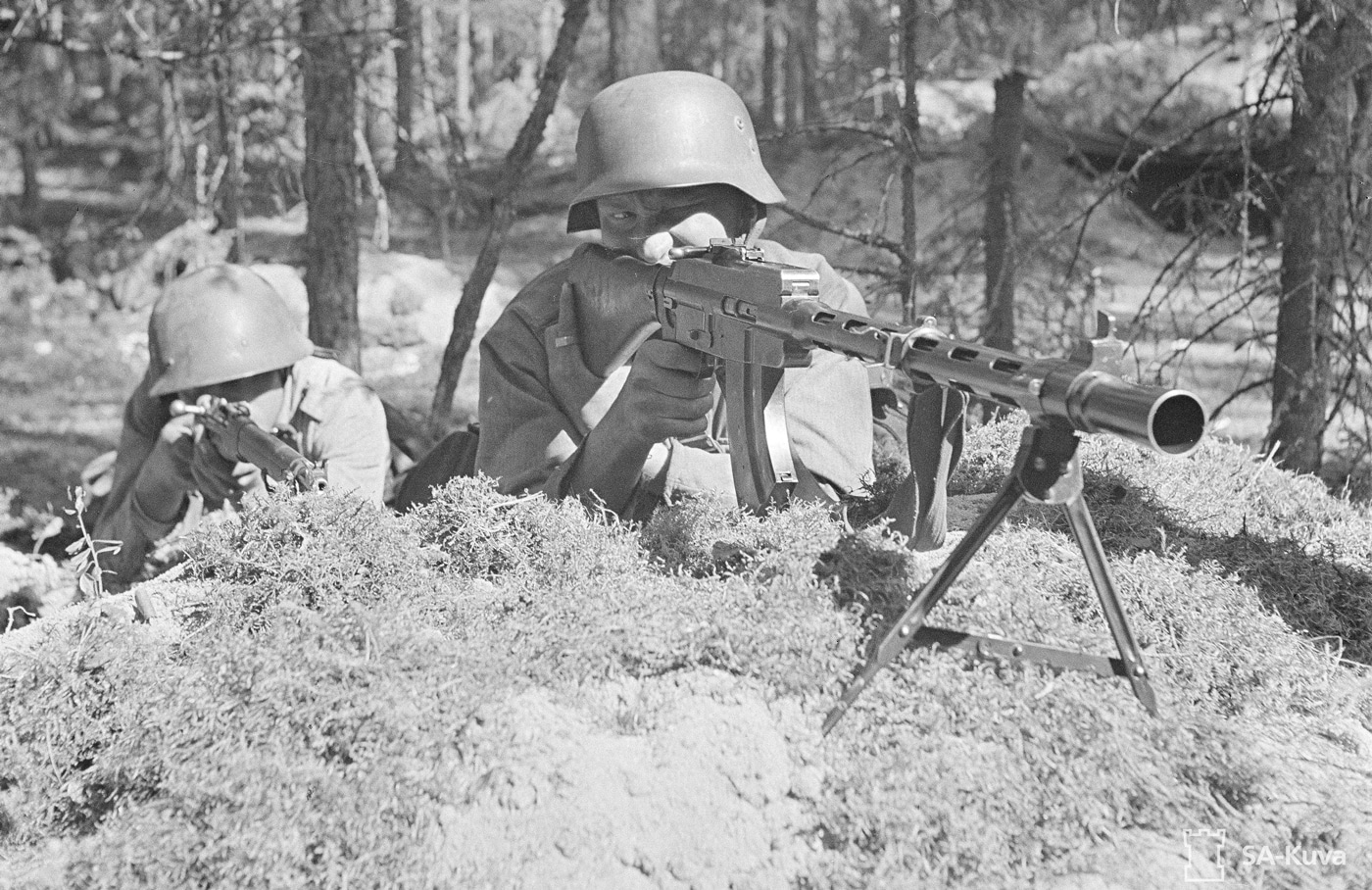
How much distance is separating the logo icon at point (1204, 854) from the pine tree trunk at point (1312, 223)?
402 centimetres

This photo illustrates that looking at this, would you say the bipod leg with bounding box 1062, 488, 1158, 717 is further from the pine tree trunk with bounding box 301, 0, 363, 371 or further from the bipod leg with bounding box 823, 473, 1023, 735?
the pine tree trunk with bounding box 301, 0, 363, 371

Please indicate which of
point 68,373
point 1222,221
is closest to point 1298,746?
point 1222,221

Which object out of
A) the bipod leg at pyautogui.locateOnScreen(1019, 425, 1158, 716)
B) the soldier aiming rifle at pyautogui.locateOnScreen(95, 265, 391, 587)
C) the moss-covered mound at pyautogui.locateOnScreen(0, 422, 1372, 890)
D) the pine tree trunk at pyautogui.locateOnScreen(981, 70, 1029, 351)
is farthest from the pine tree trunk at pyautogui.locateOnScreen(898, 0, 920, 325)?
the bipod leg at pyautogui.locateOnScreen(1019, 425, 1158, 716)

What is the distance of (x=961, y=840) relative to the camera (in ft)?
9.43

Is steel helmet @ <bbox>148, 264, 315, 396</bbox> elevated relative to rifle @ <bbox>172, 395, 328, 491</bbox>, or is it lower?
elevated

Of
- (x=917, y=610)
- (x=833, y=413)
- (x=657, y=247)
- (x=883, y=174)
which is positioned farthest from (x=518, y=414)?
(x=883, y=174)

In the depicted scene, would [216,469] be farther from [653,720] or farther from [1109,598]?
[1109,598]

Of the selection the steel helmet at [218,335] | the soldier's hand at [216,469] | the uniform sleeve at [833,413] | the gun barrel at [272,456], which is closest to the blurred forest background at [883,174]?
the uniform sleeve at [833,413]

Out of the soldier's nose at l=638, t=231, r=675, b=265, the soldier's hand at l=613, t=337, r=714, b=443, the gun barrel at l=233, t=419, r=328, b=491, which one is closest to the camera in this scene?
the soldier's hand at l=613, t=337, r=714, b=443

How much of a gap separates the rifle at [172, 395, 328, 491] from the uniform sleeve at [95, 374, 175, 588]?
630mm

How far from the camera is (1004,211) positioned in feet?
29.9

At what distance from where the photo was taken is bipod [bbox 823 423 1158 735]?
297 centimetres

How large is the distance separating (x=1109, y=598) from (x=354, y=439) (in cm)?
453

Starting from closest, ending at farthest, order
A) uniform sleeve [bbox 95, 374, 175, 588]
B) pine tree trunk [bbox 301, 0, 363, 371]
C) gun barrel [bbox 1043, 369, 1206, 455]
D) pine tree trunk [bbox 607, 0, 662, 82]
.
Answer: gun barrel [bbox 1043, 369, 1206, 455], uniform sleeve [bbox 95, 374, 175, 588], pine tree trunk [bbox 301, 0, 363, 371], pine tree trunk [bbox 607, 0, 662, 82]
